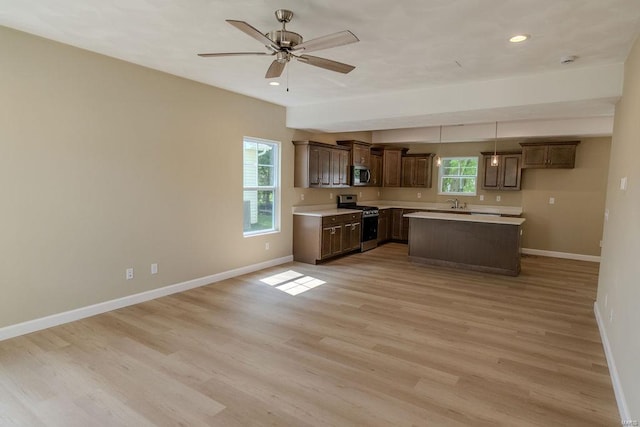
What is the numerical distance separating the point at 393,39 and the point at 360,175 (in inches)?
187

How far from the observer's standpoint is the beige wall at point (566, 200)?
680 centimetres

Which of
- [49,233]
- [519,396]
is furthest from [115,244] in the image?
[519,396]

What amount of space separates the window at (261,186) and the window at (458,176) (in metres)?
4.48

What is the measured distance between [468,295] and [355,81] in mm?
3157

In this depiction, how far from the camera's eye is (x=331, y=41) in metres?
2.38

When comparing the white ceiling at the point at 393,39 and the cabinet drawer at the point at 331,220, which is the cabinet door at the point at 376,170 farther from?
the white ceiling at the point at 393,39

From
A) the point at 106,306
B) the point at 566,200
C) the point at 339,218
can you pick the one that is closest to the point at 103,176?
the point at 106,306

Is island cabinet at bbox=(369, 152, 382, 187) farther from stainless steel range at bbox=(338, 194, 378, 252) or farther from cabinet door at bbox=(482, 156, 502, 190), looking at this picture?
cabinet door at bbox=(482, 156, 502, 190)

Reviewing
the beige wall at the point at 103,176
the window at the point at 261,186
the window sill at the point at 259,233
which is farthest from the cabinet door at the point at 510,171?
the beige wall at the point at 103,176

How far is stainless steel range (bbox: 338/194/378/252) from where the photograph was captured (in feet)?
24.6

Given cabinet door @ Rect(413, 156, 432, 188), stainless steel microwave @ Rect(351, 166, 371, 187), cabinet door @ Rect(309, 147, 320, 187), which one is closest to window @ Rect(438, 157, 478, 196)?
cabinet door @ Rect(413, 156, 432, 188)

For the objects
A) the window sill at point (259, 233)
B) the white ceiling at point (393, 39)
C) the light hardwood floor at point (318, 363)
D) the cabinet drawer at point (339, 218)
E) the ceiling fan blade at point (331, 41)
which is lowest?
the light hardwood floor at point (318, 363)

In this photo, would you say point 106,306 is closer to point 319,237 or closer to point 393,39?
point 319,237

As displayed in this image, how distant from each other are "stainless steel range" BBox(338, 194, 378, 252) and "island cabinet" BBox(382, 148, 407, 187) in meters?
1.26
